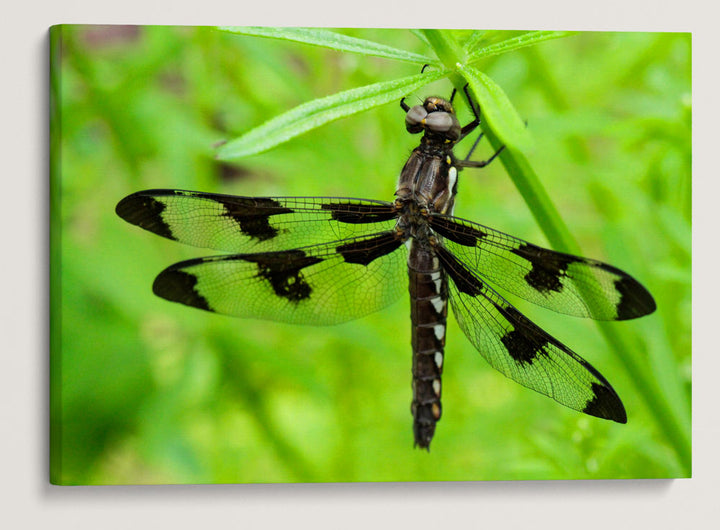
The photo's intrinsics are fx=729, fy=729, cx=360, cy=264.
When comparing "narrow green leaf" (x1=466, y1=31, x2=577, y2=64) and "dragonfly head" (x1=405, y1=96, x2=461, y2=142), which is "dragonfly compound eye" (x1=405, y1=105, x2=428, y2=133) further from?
"narrow green leaf" (x1=466, y1=31, x2=577, y2=64)

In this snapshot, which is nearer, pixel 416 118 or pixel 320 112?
pixel 320 112

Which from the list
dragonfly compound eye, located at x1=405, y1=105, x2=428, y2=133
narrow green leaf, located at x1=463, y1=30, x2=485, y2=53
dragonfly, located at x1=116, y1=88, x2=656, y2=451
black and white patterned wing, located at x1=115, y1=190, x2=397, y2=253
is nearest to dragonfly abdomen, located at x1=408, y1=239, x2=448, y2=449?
dragonfly, located at x1=116, y1=88, x2=656, y2=451

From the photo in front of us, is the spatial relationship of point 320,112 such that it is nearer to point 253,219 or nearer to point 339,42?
point 339,42

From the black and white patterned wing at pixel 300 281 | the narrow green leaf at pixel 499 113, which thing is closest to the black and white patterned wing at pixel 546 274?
the black and white patterned wing at pixel 300 281

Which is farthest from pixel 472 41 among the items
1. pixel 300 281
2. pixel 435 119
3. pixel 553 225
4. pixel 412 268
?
pixel 300 281

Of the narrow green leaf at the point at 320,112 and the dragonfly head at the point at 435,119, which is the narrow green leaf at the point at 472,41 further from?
the dragonfly head at the point at 435,119
